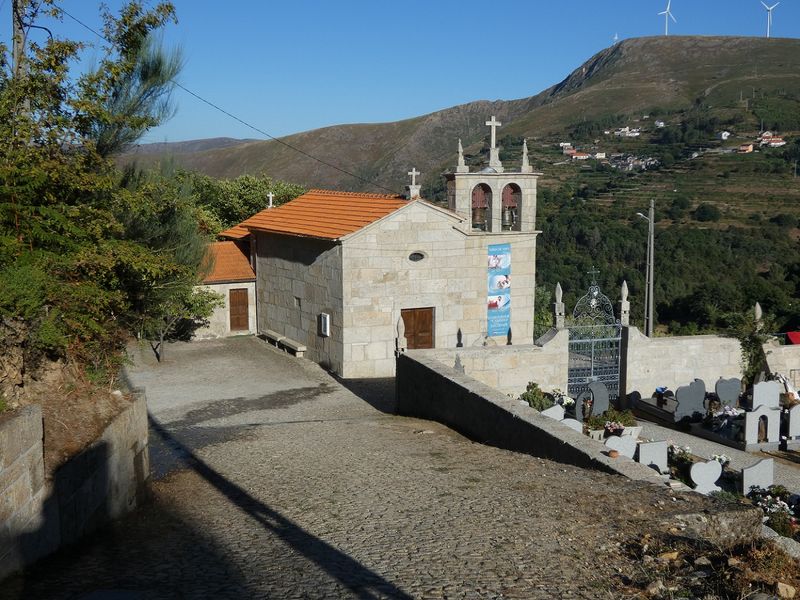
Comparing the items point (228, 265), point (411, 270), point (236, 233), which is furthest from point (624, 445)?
point (236, 233)

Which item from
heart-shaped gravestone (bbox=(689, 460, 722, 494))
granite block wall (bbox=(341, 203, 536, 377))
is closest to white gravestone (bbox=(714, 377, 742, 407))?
heart-shaped gravestone (bbox=(689, 460, 722, 494))

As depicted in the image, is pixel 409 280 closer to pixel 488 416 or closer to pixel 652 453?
pixel 488 416

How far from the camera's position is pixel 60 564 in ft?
19.1

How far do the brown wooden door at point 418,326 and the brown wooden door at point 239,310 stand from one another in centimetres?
596

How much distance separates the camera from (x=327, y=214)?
20.5 m

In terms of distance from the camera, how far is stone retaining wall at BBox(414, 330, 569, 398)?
1427 cm

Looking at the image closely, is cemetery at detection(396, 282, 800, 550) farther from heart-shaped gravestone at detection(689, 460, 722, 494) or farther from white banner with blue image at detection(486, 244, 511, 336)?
white banner with blue image at detection(486, 244, 511, 336)

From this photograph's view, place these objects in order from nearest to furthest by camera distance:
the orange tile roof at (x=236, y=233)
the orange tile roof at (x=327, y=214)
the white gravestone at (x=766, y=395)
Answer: the white gravestone at (x=766, y=395)
the orange tile roof at (x=327, y=214)
the orange tile roof at (x=236, y=233)

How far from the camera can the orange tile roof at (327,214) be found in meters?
18.7

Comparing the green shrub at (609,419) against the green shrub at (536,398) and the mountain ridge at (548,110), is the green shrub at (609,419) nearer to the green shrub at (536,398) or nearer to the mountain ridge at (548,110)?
the green shrub at (536,398)

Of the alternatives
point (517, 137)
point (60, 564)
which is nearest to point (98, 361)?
point (60, 564)

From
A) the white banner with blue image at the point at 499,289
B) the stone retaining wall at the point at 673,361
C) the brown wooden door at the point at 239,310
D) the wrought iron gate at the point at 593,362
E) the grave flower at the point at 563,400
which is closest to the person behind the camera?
the grave flower at the point at 563,400

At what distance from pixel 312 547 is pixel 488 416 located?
15.7 feet

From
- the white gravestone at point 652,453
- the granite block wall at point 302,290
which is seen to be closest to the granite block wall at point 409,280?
the granite block wall at point 302,290
